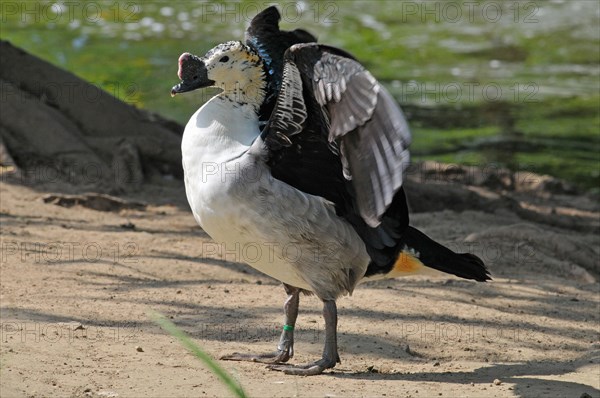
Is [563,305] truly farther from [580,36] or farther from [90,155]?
[580,36]

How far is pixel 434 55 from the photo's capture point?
1789 centimetres

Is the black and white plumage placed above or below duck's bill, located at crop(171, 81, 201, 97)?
below

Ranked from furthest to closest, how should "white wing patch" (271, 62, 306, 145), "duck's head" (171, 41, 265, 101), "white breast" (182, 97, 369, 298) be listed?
"duck's head" (171, 41, 265, 101) < "white breast" (182, 97, 369, 298) < "white wing patch" (271, 62, 306, 145)

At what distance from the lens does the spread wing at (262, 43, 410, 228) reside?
15.5 feet

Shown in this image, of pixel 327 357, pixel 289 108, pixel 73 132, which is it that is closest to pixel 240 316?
pixel 327 357

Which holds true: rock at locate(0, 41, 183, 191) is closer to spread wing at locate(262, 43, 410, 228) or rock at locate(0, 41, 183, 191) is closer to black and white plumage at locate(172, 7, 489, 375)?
black and white plumage at locate(172, 7, 489, 375)

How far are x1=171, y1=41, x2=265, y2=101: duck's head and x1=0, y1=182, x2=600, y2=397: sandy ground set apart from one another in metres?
1.56

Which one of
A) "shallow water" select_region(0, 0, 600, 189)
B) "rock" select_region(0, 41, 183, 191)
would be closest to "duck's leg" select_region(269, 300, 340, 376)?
"rock" select_region(0, 41, 183, 191)

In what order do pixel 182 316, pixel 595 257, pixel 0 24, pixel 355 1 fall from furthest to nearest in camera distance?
1. pixel 355 1
2. pixel 0 24
3. pixel 595 257
4. pixel 182 316

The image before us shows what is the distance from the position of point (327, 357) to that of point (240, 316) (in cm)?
110

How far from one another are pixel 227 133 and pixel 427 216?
14.0 feet

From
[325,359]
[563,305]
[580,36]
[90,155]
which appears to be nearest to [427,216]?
[563,305]

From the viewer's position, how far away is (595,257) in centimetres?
866

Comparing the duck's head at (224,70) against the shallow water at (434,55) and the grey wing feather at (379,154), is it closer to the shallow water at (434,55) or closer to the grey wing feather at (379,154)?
the grey wing feather at (379,154)
